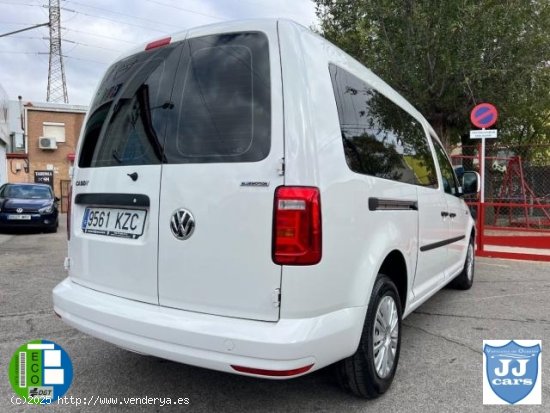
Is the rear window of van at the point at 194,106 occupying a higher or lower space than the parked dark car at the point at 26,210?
higher

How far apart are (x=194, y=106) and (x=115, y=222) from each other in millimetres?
833

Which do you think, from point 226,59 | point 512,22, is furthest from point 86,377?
point 512,22

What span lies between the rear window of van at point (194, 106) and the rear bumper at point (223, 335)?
2.65 feet

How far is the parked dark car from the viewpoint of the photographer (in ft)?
39.2

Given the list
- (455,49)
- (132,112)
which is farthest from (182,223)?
(455,49)

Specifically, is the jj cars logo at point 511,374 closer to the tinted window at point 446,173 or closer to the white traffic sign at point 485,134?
the tinted window at point 446,173

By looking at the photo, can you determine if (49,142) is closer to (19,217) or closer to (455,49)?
(19,217)

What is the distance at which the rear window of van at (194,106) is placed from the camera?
245cm

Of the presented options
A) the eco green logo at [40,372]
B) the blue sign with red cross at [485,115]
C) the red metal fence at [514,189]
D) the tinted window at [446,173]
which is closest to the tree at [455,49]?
the red metal fence at [514,189]

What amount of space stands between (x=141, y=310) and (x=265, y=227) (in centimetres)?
87

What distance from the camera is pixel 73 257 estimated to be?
10.3 ft

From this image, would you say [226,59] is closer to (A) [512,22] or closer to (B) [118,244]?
(B) [118,244]

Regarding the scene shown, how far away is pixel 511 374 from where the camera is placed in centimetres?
317

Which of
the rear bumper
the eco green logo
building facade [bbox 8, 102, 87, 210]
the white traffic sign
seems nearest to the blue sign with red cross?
the white traffic sign
